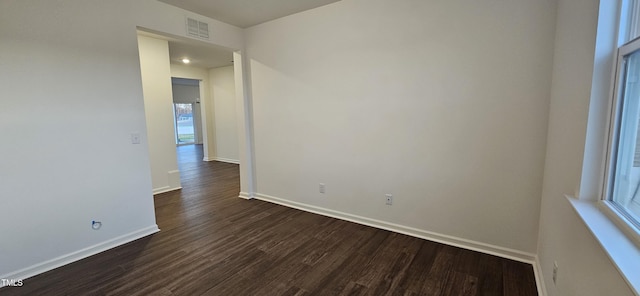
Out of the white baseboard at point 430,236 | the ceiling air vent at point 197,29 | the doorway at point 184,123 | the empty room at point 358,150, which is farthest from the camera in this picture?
the doorway at point 184,123

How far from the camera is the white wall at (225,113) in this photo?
283 inches

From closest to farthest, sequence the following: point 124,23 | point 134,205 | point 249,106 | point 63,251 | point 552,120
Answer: point 552,120
point 63,251
point 124,23
point 134,205
point 249,106

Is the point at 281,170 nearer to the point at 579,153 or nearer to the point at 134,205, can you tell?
the point at 134,205

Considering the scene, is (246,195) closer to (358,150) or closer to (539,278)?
(358,150)

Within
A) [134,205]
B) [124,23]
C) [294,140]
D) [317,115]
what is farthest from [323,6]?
[134,205]

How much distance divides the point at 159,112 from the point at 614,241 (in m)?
5.51

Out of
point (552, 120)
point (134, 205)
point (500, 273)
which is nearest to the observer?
point (552, 120)

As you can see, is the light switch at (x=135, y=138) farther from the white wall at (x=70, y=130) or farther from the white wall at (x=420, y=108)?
the white wall at (x=420, y=108)

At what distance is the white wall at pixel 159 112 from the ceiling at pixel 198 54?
293 mm

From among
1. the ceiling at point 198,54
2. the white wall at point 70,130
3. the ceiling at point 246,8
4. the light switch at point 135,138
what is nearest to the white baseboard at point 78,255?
the white wall at point 70,130

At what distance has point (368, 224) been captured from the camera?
10.7 ft

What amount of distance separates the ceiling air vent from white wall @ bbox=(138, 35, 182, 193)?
60.6 inches

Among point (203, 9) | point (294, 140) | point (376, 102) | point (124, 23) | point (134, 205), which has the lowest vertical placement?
point (134, 205)

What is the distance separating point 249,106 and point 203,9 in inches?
55.0
